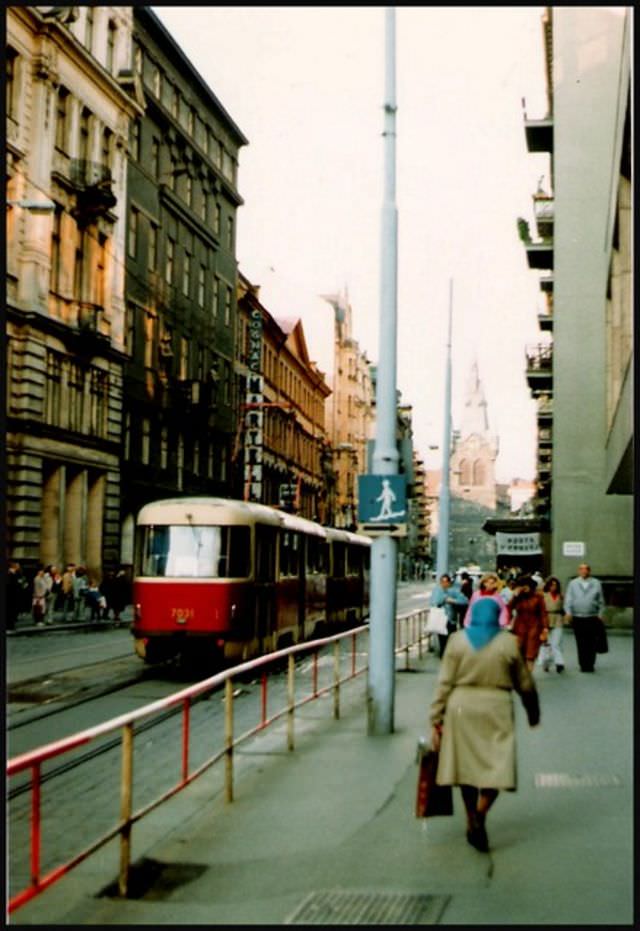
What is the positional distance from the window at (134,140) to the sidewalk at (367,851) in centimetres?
4094

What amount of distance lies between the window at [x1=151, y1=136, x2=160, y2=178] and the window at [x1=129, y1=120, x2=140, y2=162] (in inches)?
72.6

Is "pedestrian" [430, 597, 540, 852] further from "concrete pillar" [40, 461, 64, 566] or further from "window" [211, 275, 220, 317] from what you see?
"window" [211, 275, 220, 317]

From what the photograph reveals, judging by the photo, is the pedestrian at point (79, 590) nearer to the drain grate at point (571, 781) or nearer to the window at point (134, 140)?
the window at point (134, 140)

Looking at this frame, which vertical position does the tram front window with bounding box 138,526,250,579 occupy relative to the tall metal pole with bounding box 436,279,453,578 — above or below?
below

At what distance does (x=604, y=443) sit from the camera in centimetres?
4031

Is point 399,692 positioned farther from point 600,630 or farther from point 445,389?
point 445,389

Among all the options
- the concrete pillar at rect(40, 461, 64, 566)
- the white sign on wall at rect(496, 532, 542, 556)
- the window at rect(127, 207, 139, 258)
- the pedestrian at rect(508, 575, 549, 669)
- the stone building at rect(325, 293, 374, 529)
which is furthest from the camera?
the stone building at rect(325, 293, 374, 529)

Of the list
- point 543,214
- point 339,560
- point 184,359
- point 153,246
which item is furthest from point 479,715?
point 184,359

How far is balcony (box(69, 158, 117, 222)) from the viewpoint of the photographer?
4353cm

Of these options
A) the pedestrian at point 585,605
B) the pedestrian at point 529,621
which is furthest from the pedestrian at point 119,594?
the pedestrian at point 529,621

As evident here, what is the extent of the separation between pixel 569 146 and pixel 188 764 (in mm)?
36160

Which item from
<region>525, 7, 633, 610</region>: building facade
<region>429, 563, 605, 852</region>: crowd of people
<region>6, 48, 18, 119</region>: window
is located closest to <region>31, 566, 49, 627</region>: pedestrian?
<region>6, 48, 18, 119</region>: window

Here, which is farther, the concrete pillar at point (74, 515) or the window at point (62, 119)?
the concrete pillar at point (74, 515)

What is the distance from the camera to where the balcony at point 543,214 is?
53741 millimetres
